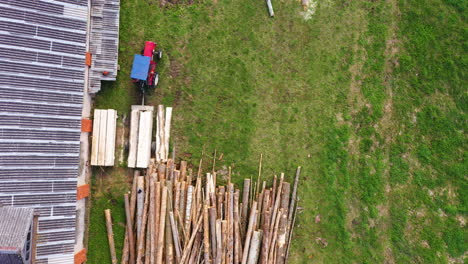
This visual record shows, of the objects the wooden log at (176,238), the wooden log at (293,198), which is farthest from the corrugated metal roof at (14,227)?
the wooden log at (293,198)

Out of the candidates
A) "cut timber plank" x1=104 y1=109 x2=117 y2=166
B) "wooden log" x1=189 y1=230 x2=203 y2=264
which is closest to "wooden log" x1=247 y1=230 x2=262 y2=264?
"wooden log" x1=189 y1=230 x2=203 y2=264

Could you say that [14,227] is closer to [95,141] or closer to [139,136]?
[95,141]

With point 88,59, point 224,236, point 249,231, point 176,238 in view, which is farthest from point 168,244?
point 88,59

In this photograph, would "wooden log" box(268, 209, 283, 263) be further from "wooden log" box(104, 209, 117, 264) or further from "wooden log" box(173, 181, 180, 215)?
"wooden log" box(104, 209, 117, 264)

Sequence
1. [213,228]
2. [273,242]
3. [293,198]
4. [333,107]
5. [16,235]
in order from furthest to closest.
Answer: [333,107], [293,198], [273,242], [213,228], [16,235]

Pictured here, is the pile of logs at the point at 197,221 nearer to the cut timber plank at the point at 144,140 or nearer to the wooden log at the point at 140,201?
the wooden log at the point at 140,201
